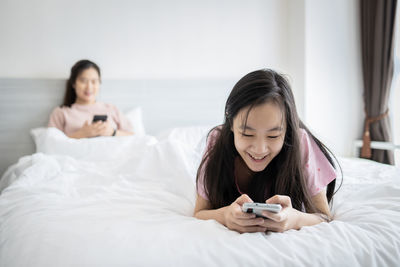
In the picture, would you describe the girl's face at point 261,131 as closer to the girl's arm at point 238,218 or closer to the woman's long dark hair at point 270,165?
the woman's long dark hair at point 270,165

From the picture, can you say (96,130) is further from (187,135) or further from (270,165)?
(270,165)

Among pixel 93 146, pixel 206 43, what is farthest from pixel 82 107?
pixel 206 43

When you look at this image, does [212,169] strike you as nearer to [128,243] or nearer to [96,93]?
[128,243]

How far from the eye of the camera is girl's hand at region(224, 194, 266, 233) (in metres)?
0.79

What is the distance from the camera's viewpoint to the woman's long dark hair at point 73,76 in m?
2.29

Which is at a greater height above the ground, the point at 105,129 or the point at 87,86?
the point at 87,86

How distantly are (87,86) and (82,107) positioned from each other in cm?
17

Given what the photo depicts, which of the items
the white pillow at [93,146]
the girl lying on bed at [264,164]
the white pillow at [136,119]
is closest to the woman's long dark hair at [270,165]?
the girl lying on bed at [264,164]

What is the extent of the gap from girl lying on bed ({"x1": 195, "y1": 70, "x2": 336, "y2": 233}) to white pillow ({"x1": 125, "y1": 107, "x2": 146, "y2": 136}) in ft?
4.61

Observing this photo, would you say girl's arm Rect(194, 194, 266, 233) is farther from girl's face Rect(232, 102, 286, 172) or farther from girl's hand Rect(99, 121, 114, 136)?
girl's hand Rect(99, 121, 114, 136)

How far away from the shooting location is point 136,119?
2.47 meters

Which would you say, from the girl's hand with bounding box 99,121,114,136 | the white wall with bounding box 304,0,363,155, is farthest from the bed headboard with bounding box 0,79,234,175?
the white wall with bounding box 304,0,363,155

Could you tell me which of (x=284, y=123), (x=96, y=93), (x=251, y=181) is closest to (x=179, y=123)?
(x=96, y=93)

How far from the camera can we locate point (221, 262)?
26.0 inches
